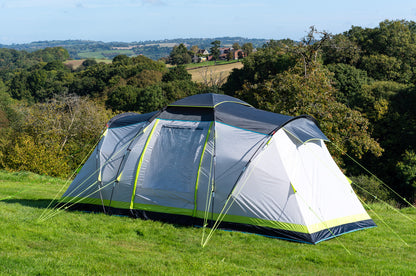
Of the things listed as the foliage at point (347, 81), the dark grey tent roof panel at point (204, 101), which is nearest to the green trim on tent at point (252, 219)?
the dark grey tent roof panel at point (204, 101)

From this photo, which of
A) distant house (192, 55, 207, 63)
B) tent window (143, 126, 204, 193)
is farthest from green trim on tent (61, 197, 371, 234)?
distant house (192, 55, 207, 63)

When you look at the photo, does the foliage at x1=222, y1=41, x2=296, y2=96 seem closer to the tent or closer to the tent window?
the tent

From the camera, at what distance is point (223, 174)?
9.40 m

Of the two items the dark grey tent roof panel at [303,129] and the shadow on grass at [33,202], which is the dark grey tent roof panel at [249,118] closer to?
the dark grey tent roof panel at [303,129]

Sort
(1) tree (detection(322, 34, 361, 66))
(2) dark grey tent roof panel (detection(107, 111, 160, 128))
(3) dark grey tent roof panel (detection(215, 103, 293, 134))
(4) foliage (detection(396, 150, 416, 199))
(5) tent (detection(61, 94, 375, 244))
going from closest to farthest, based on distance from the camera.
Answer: (5) tent (detection(61, 94, 375, 244)), (3) dark grey tent roof panel (detection(215, 103, 293, 134)), (2) dark grey tent roof panel (detection(107, 111, 160, 128)), (4) foliage (detection(396, 150, 416, 199)), (1) tree (detection(322, 34, 361, 66))

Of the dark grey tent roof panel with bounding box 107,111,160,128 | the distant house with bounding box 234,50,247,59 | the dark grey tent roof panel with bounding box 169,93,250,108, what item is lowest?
the distant house with bounding box 234,50,247,59

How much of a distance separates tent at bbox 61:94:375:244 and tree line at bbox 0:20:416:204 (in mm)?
3031

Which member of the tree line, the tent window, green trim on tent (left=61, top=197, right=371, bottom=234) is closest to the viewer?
green trim on tent (left=61, top=197, right=371, bottom=234)

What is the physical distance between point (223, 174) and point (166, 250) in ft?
7.86

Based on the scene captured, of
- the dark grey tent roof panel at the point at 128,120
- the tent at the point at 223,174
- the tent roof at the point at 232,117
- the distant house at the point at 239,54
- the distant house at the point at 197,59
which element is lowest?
the distant house at the point at 197,59

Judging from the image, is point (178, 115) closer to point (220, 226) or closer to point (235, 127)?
point (235, 127)

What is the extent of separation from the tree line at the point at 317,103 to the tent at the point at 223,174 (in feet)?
9.94

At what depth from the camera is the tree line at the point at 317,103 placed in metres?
20.9

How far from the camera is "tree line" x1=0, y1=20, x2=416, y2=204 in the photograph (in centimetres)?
2089
